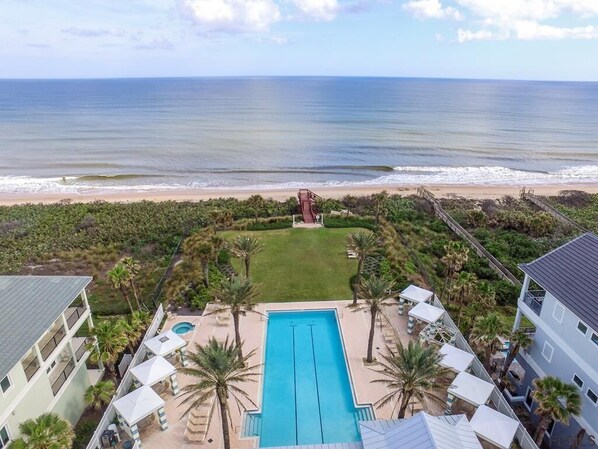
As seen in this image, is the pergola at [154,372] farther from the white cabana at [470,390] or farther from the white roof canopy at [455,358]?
the white roof canopy at [455,358]

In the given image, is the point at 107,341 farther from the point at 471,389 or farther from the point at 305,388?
the point at 471,389

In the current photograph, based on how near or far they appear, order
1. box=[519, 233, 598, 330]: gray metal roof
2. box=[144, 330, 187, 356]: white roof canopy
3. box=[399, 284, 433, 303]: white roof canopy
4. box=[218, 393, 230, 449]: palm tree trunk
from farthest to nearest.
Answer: box=[399, 284, 433, 303]: white roof canopy, box=[144, 330, 187, 356]: white roof canopy, box=[519, 233, 598, 330]: gray metal roof, box=[218, 393, 230, 449]: palm tree trunk

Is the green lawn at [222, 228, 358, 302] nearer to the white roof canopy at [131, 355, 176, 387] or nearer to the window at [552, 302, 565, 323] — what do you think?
the white roof canopy at [131, 355, 176, 387]

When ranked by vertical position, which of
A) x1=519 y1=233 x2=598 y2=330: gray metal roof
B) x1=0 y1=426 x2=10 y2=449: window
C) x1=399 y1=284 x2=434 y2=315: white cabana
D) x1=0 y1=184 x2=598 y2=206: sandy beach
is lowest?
x1=0 y1=184 x2=598 y2=206: sandy beach

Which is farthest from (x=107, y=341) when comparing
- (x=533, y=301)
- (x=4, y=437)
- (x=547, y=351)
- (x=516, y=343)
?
(x=533, y=301)

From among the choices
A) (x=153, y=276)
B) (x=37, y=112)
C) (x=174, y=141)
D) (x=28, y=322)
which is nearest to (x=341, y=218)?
(x=153, y=276)

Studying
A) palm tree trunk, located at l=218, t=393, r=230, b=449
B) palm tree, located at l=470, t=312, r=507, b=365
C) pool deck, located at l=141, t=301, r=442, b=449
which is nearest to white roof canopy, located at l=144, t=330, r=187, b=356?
pool deck, located at l=141, t=301, r=442, b=449
